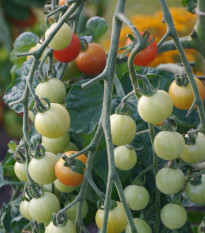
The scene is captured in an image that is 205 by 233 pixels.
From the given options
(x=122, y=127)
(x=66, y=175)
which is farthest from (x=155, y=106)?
(x=66, y=175)

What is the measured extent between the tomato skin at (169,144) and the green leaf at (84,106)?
162mm

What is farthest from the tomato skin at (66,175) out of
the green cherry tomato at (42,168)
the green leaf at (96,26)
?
the green leaf at (96,26)

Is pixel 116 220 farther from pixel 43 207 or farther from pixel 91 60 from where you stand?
pixel 91 60

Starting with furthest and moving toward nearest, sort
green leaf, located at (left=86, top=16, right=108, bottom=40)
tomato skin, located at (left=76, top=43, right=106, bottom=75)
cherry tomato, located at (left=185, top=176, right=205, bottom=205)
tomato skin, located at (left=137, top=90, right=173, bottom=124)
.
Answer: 1. green leaf, located at (left=86, top=16, right=108, bottom=40)
2. tomato skin, located at (left=76, top=43, right=106, bottom=75)
3. cherry tomato, located at (left=185, top=176, right=205, bottom=205)
4. tomato skin, located at (left=137, top=90, right=173, bottom=124)

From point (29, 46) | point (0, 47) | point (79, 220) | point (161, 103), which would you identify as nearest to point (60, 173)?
point (79, 220)

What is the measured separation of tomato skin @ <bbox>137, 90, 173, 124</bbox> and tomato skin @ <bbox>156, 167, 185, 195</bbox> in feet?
0.33

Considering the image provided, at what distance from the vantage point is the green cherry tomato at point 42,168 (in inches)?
21.0

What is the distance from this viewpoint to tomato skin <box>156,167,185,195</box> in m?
0.53

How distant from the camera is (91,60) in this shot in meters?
0.67

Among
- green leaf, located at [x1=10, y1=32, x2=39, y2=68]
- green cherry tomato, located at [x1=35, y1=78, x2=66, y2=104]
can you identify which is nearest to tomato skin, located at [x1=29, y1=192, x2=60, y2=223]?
green cherry tomato, located at [x1=35, y1=78, x2=66, y2=104]

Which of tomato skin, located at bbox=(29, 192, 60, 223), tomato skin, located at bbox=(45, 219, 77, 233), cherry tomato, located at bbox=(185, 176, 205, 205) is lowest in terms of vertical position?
cherry tomato, located at bbox=(185, 176, 205, 205)

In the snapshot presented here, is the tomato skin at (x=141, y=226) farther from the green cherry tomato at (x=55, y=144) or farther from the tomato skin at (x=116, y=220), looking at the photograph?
the green cherry tomato at (x=55, y=144)

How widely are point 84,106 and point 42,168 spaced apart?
0.16 metres

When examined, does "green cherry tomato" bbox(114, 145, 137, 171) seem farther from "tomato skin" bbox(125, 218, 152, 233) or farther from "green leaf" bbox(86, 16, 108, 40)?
"green leaf" bbox(86, 16, 108, 40)
